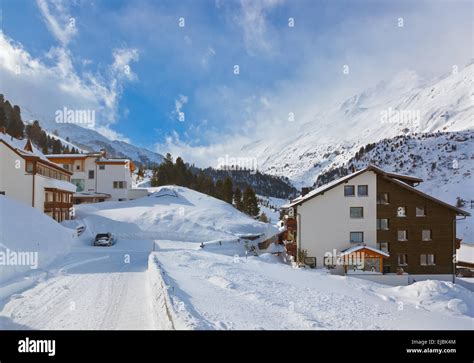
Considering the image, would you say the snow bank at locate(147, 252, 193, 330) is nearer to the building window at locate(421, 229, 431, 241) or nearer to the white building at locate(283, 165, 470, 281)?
the white building at locate(283, 165, 470, 281)

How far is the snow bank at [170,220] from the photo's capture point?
34.5m

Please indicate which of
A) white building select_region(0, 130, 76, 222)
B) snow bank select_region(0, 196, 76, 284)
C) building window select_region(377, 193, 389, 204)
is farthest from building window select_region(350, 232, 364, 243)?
white building select_region(0, 130, 76, 222)

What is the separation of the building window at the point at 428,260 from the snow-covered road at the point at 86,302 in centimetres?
2444

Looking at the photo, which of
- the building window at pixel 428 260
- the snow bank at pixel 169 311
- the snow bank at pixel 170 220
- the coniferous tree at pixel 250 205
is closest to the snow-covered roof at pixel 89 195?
the snow bank at pixel 170 220

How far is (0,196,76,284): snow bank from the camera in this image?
1187 cm

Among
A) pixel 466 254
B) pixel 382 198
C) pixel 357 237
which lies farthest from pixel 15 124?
pixel 466 254

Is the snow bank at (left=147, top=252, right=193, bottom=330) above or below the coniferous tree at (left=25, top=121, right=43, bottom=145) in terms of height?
below

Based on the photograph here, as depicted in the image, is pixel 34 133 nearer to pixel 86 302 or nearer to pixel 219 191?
pixel 219 191

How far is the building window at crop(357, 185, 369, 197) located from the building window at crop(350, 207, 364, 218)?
1222 mm

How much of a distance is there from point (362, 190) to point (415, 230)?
5.83 metres

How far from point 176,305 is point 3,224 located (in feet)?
40.3

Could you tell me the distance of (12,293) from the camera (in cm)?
934

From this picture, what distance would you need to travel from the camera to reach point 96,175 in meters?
50.7
